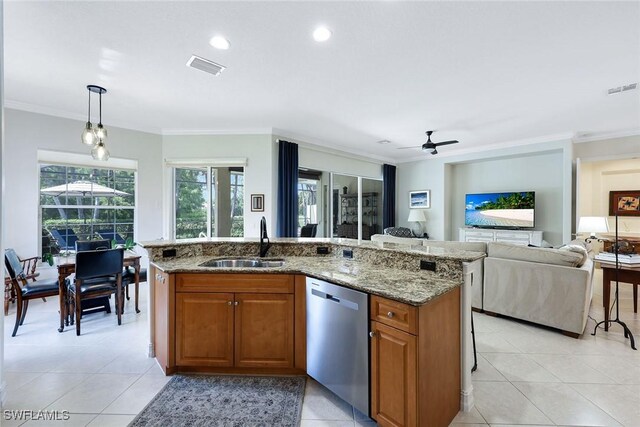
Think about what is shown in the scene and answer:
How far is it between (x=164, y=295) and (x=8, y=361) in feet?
4.99

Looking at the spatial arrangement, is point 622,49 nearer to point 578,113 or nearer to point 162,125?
point 578,113

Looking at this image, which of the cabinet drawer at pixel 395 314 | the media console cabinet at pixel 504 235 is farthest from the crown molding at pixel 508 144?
the cabinet drawer at pixel 395 314

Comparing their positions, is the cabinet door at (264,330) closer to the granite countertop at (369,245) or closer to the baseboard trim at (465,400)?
the granite countertop at (369,245)

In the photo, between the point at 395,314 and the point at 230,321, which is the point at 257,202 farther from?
the point at 395,314

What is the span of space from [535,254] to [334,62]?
9.70 ft

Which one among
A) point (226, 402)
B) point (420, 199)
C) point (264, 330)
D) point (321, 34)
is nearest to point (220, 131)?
point (321, 34)

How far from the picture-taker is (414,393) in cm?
149

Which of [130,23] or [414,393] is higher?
[130,23]

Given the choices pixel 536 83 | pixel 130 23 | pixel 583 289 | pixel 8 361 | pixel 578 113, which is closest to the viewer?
pixel 130 23

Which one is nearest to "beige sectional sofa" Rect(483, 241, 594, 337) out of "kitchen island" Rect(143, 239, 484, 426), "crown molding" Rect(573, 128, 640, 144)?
"kitchen island" Rect(143, 239, 484, 426)

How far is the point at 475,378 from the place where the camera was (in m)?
2.24

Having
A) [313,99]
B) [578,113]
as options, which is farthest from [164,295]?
[578,113]

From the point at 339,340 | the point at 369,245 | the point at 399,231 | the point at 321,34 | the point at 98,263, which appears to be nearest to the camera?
the point at 339,340

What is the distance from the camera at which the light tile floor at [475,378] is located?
184cm
